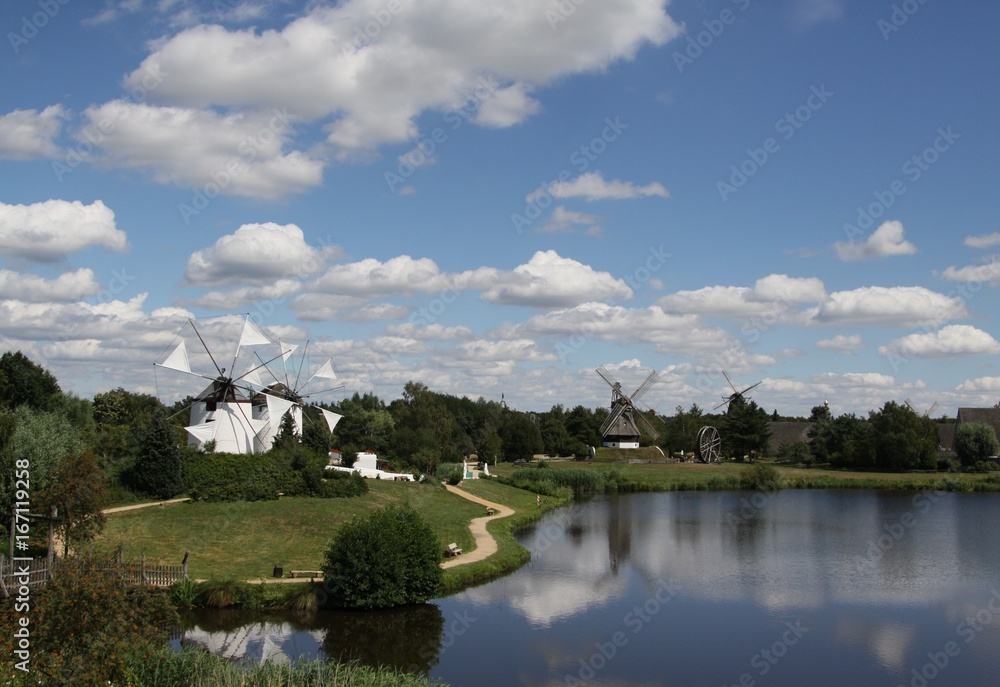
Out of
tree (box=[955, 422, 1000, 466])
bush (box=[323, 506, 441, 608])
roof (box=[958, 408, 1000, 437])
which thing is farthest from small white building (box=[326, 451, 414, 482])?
roof (box=[958, 408, 1000, 437])

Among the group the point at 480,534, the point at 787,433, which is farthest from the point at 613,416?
the point at 480,534

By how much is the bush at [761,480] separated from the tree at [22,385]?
5126 centimetres

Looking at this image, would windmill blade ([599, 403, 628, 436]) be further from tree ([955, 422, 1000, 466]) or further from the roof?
the roof

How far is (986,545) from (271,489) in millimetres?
32667

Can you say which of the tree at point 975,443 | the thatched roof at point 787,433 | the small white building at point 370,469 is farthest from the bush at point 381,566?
the thatched roof at point 787,433

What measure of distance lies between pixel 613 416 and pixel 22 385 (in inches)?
2401

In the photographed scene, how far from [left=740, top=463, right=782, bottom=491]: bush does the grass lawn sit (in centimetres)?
3357

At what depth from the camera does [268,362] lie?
50281 mm

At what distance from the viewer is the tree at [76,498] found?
2139cm

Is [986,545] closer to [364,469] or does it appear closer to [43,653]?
[364,469]

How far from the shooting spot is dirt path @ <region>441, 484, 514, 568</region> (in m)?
30.3

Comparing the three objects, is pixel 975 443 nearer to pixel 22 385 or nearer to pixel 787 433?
pixel 787 433

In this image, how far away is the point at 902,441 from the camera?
73.1m

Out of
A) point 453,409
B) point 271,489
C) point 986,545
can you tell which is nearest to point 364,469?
point 271,489
